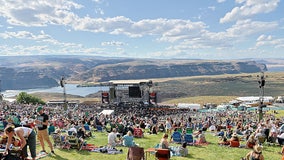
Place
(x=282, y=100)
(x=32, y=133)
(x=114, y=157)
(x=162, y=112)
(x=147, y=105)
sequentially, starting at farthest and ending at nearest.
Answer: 1. (x=282, y=100)
2. (x=147, y=105)
3. (x=162, y=112)
4. (x=114, y=157)
5. (x=32, y=133)

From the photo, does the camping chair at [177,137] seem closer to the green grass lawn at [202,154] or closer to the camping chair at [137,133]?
the green grass lawn at [202,154]

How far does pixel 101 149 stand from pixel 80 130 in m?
3.96

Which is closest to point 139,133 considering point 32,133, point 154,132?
point 154,132

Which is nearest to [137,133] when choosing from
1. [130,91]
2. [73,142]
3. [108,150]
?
[108,150]

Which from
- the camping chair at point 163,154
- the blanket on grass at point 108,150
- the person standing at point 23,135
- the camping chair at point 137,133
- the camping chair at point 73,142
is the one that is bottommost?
the camping chair at point 137,133

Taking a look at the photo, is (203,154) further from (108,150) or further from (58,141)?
(58,141)

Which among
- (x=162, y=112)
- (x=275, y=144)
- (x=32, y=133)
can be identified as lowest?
(x=162, y=112)

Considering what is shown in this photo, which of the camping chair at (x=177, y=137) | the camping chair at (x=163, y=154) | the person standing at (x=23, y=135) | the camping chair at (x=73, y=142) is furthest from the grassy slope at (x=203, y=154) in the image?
the person standing at (x=23, y=135)

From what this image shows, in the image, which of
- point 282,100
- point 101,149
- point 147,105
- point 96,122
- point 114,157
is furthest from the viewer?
point 282,100

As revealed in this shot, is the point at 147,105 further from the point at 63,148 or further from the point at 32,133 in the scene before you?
the point at 32,133

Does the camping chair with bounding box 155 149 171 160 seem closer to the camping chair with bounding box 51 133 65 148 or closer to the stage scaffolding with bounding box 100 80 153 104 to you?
the camping chair with bounding box 51 133 65 148

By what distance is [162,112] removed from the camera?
52.8 metres

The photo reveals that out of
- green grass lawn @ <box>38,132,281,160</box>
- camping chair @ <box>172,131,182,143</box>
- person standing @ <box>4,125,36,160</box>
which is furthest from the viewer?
camping chair @ <box>172,131,182,143</box>

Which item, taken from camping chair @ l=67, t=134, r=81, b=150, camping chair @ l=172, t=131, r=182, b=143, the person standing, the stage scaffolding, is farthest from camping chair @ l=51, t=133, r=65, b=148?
the stage scaffolding
